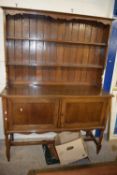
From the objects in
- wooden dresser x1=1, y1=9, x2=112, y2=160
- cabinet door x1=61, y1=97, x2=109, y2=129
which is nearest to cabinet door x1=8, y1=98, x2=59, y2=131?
wooden dresser x1=1, y1=9, x2=112, y2=160

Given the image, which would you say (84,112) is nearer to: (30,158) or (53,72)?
(53,72)

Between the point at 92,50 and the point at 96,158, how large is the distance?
163 cm

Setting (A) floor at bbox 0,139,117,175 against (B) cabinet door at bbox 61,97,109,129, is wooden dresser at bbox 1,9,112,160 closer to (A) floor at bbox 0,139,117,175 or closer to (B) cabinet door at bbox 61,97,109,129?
(B) cabinet door at bbox 61,97,109,129

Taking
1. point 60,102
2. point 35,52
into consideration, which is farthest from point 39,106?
point 35,52

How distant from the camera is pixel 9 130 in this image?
71.7 inches

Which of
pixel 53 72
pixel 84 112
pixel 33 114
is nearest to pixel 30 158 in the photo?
pixel 33 114

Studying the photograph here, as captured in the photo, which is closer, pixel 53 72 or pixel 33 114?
pixel 33 114

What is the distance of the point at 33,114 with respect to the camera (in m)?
1.81

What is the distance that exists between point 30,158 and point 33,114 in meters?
0.72

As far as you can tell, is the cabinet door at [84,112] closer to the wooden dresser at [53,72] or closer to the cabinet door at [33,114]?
the wooden dresser at [53,72]

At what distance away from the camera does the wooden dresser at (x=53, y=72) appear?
179cm

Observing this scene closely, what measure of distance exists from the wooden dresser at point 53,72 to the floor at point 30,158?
0.50 feet

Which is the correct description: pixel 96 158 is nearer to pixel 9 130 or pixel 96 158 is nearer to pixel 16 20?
pixel 9 130


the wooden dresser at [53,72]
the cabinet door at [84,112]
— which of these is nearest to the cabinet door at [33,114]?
the wooden dresser at [53,72]
